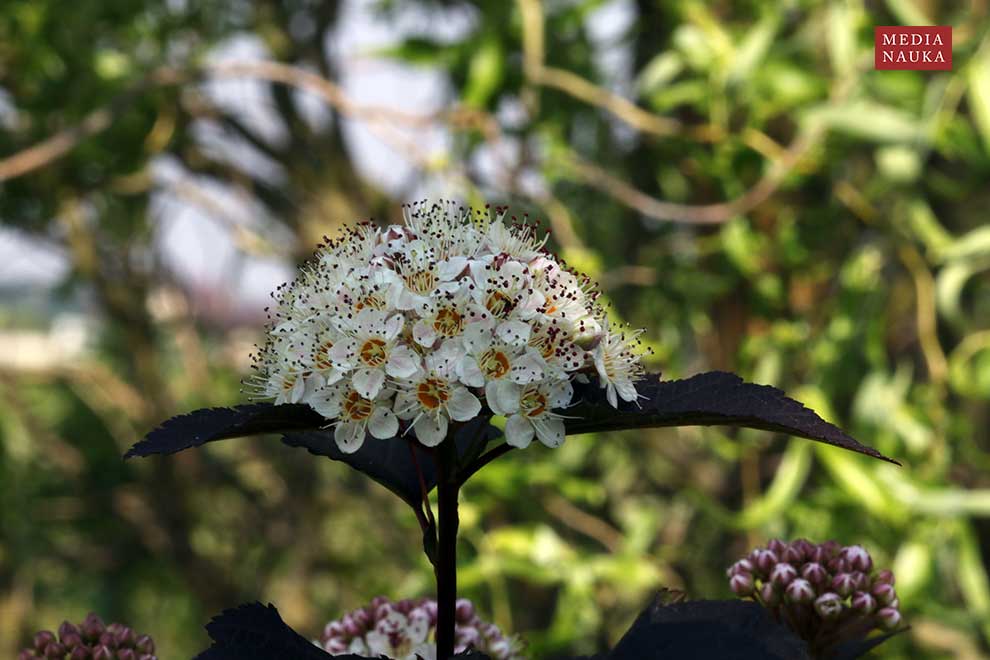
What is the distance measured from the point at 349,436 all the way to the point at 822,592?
412 millimetres

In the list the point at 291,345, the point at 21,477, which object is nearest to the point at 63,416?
the point at 21,477

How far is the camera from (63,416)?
11.8 feet

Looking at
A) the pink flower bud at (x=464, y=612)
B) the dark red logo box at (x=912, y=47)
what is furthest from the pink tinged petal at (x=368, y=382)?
the dark red logo box at (x=912, y=47)

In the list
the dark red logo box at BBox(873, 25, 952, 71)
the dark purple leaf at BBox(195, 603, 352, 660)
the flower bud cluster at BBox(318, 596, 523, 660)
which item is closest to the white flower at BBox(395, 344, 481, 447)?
the dark purple leaf at BBox(195, 603, 352, 660)

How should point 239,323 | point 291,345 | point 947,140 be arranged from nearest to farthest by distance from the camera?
point 291,345, point 947,140, point 239,323

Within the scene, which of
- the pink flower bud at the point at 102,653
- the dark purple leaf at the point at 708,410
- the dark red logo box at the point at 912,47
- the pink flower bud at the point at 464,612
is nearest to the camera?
the dark purple leaf at the point at 708,410

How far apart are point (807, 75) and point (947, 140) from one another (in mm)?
298

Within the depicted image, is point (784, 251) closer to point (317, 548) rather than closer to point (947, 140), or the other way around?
point (947, 140)

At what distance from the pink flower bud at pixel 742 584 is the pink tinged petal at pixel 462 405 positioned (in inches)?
12.9

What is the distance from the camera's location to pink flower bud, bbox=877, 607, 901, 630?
2.89ft

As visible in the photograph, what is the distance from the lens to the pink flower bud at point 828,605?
2.84 feet

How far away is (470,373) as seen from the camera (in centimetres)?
69

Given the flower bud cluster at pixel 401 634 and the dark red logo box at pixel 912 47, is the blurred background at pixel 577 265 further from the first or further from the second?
the flower bud cluster at pixel 401 634

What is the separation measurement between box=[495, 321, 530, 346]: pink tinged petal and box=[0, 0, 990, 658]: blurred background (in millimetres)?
Answer: 738
